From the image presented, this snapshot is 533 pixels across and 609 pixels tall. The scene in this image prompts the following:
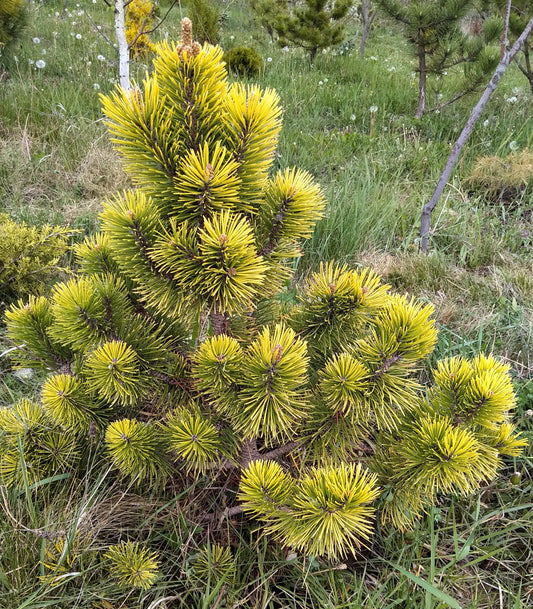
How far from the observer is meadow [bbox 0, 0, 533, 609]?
56.4 inches

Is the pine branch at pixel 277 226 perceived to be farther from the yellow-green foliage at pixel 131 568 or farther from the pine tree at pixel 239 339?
the yellow-green foliage at pixel 131 568

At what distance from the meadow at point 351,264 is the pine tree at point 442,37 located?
0.51 m

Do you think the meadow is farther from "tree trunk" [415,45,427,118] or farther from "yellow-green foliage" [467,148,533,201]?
"tree trunk" [415,45,427,118]

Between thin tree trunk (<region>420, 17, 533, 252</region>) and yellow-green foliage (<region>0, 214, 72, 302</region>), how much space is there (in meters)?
2.20

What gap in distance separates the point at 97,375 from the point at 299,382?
0.52m

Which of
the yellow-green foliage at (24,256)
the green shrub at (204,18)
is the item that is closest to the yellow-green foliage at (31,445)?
the yellow-green foliage at (24,256)

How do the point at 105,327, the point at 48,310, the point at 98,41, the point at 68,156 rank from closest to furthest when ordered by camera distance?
the point at 105,327 → the point at 48,310 → the point at 68,156 → the point at 98,41

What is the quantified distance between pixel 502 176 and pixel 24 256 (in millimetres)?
3698

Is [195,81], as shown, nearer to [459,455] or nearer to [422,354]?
[422,354]

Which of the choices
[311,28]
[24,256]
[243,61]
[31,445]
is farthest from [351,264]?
[311,28]

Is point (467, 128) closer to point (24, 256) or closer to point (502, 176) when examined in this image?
point (502, 176)

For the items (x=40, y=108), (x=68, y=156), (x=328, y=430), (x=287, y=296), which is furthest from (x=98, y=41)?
(x=328, y=430)

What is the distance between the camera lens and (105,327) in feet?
4.16

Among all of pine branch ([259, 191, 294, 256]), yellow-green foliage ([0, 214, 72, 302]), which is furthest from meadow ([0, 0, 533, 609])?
pine branch ([259, 191, 294, 256])
